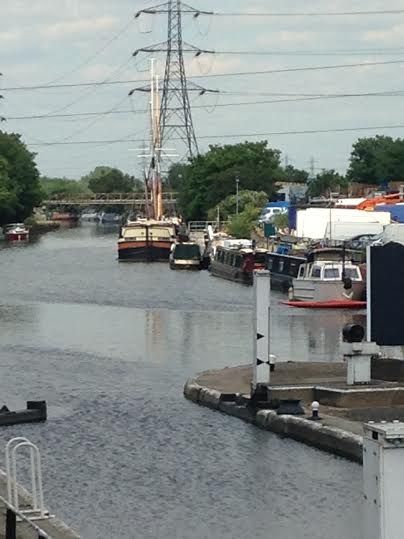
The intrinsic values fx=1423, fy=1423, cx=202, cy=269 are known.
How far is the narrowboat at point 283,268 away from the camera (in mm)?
61781

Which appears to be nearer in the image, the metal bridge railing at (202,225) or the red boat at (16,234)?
the metal bridge railing at (202,225)

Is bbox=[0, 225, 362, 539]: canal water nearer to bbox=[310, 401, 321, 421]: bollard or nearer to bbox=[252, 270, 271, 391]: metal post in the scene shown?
bbox=[310, 401, 321, 421]: bollard

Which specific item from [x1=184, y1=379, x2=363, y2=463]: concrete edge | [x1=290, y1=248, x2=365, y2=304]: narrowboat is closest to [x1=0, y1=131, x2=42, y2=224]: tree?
[x1=290, y1=248, x2=365, y2=304]: narrowboat

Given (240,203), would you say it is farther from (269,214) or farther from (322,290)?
(322,290)

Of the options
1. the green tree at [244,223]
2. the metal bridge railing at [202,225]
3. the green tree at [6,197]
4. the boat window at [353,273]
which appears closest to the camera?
the boat window at [353,273]

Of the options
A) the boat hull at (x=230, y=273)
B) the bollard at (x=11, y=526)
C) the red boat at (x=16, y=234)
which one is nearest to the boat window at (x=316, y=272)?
the boat hull at (x=230, y=273)

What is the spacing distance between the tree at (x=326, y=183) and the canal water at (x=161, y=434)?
79.1 metres

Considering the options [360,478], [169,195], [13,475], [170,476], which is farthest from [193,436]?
[169,195]

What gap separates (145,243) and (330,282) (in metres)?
37.8

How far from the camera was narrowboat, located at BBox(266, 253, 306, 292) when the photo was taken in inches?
2432

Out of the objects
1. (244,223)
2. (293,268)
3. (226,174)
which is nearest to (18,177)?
(226,174)

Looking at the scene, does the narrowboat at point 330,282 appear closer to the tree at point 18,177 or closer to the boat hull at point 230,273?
the boat hull at point 230,273

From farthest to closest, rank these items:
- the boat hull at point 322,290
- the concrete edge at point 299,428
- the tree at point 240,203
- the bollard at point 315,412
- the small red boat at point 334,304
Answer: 1. the tree at point 240,203
2. the boat hull at point 322,290
3. the small red boat at point 334,304
4. the bollard at point 315,412
5. the concrete edge at point 299,428

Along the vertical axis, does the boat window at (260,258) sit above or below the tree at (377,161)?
below
